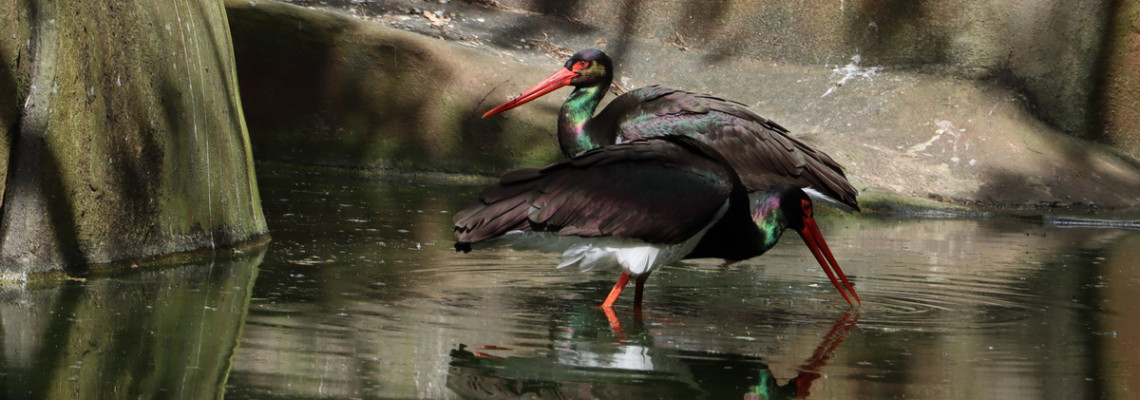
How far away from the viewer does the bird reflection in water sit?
404 cm

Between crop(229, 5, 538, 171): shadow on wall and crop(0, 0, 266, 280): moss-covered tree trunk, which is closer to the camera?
crop(0, 0, 266, 280): moss-covered tree trunk

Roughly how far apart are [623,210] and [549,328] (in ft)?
2.29

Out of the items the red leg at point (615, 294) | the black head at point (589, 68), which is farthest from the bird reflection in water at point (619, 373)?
the black head at point (589, 68)

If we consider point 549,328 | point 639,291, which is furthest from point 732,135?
point 549,328

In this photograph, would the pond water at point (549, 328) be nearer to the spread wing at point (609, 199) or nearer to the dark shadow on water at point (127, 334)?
the dark shadow on water at point (127, 334)

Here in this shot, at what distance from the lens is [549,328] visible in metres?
5.19

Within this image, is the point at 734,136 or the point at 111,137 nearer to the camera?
the point at 111,137

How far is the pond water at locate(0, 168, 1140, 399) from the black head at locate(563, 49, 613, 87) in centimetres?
129

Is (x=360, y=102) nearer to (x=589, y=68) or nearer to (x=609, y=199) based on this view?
(x=589, y=68)

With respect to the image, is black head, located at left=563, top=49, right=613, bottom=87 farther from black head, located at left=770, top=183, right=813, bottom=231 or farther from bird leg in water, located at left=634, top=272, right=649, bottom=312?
bird leg in water, located at left=634, top=272, right=649, bottom=312

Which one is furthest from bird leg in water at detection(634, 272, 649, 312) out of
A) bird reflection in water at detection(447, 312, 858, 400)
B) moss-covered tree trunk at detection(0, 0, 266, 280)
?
moss-covered tree trunk at detection(0, 0, 266, 280)

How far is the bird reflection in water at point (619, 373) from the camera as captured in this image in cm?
404

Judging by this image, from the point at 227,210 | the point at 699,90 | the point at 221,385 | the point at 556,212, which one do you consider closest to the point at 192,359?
the point at 221,385

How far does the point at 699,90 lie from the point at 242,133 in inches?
294
